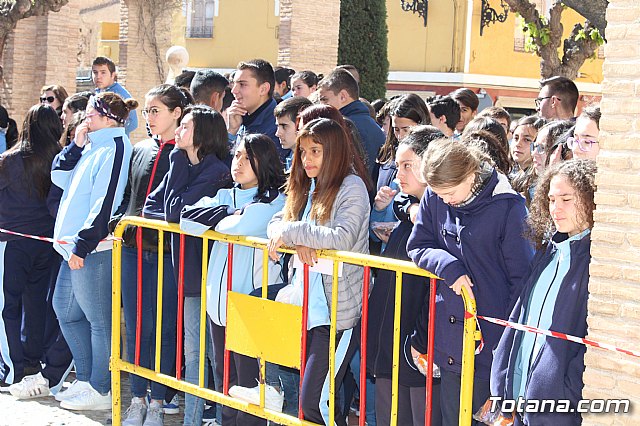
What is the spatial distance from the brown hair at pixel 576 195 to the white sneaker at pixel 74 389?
3.57 meters

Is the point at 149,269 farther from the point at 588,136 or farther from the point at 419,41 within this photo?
the point at 419,41

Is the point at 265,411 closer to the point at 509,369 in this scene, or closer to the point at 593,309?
the point at 509,369

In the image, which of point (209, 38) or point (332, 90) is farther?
point (209, 38)

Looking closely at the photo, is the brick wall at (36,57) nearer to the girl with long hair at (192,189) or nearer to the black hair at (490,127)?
the girl with long hair at (192,189)

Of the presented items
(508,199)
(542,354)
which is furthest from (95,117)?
(542,354)

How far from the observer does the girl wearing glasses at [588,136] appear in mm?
4926

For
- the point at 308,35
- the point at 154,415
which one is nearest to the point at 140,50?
the point at 308,35

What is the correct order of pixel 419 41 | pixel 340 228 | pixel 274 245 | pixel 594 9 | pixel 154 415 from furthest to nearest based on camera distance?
pixel 419 41
pixel 594 9
pixel 154 415
pixel 274 245
pixel 340 228

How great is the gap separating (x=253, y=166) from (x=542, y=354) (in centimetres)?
215

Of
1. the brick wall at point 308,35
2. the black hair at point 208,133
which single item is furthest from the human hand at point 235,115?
the brick wall at point 308,35

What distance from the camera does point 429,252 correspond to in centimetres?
435

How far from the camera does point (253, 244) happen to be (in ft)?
17.2

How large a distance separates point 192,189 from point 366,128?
1.50 m

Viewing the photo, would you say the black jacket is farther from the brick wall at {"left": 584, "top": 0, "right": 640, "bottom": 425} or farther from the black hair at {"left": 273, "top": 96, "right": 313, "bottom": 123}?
the brick wall at {"left": 584, "top": 0, "right": 640, "bottom": 425}
